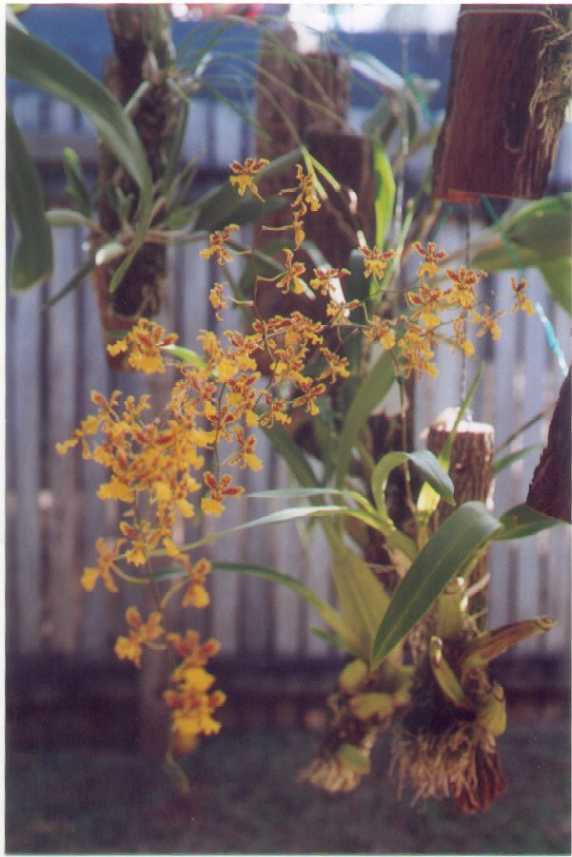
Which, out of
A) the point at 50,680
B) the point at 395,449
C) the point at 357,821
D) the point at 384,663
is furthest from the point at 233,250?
the point at 50,680

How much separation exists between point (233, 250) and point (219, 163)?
1049mm

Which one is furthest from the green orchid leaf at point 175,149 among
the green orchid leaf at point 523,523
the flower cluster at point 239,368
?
the green orchid leaf at point 523,523

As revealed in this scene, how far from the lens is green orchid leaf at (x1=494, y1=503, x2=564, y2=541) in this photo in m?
0.65

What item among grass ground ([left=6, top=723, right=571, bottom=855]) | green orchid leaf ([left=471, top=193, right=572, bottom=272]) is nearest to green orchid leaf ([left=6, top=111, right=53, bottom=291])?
green orchid leaf ([left=471, top=193, right=572, bottom=272])

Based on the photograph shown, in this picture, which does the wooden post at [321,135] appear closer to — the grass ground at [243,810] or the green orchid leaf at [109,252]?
the green orchid leaf at [109,252]

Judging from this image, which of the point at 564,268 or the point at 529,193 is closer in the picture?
the point at 529,193

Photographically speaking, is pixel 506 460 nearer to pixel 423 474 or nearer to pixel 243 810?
pixel 423 474

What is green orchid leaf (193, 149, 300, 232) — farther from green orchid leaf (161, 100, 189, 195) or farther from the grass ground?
the grass ground

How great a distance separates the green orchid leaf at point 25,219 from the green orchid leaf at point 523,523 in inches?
13.3

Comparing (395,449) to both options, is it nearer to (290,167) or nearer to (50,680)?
(290,167)

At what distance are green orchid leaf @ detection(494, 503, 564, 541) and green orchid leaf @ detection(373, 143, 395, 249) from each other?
218 millimetres

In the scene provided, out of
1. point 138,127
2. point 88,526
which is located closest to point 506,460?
point 138,127

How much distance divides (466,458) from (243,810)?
3.66 feet

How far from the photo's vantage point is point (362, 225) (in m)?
0.76
